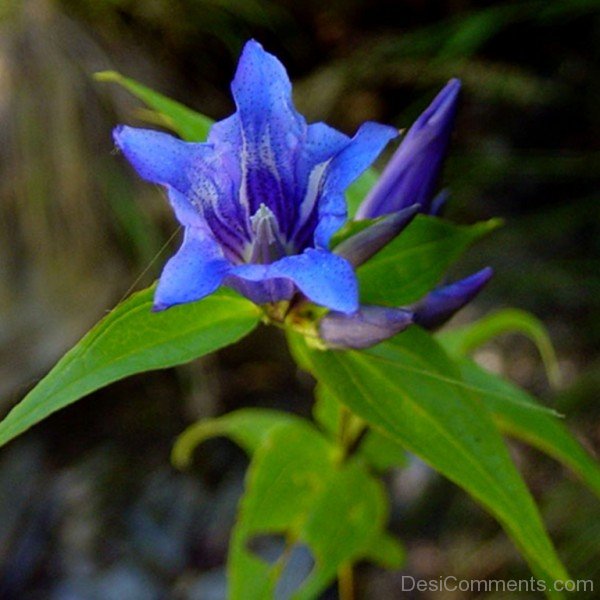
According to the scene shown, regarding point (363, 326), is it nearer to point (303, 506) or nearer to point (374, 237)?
point (374, 237)

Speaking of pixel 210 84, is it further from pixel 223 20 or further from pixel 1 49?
pixel 1 49

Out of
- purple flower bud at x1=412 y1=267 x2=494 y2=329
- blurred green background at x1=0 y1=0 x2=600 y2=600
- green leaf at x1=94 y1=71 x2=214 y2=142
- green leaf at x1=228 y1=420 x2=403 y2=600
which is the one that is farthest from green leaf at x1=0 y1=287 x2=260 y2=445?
blurred green background at x1=0 y1=0 x2=600 y2=600

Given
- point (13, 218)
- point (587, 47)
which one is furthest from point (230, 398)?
point (587, 47)

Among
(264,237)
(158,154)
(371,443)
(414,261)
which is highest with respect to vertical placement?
(158,154)

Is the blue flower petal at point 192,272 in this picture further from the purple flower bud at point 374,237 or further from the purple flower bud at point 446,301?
the purple flower bud at point 446,301

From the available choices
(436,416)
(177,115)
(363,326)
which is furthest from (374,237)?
(177,115)

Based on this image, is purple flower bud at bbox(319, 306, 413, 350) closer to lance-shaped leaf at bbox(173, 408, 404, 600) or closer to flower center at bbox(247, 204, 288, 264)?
flower center at bbox(247, 204, 288, 264)
